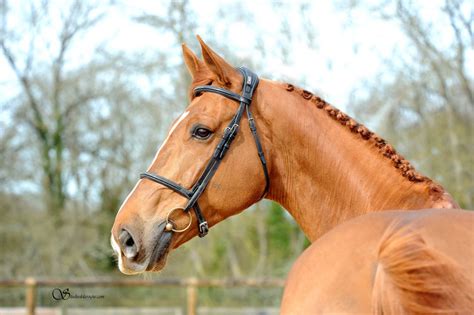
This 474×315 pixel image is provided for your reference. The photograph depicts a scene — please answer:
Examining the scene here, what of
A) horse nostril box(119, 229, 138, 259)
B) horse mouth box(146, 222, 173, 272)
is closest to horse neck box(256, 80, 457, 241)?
horse mouth box(146, 222, 173, 272)

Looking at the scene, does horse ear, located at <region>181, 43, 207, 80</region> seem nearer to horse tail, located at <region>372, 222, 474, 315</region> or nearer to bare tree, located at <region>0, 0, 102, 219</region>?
horse tail, located at <region>372, 222, 474, 315</region>

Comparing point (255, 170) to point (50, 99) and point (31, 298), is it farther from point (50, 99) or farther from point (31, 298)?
point (50, 99)

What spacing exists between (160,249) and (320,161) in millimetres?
901

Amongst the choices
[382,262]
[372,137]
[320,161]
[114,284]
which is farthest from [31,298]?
[382,262]

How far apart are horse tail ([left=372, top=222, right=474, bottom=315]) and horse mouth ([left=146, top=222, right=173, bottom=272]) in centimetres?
160

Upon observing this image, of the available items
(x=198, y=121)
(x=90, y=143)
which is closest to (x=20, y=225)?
(x=90, y=143)

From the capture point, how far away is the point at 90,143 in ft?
64.6

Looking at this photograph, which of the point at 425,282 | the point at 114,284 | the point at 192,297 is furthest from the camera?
the point at 114,284

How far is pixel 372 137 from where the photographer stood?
305cm

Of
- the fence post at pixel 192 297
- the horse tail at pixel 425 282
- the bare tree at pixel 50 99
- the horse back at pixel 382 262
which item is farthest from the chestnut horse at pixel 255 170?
the bare tree at pixel 50 99

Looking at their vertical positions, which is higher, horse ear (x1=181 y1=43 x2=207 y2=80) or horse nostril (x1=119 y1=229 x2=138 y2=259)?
horse ear (x1=181 y1=43 x2=207 y2=80)

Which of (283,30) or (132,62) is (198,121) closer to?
(283,30)

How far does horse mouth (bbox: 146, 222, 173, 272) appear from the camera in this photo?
9.36ft

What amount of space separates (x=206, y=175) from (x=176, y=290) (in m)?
13.7
